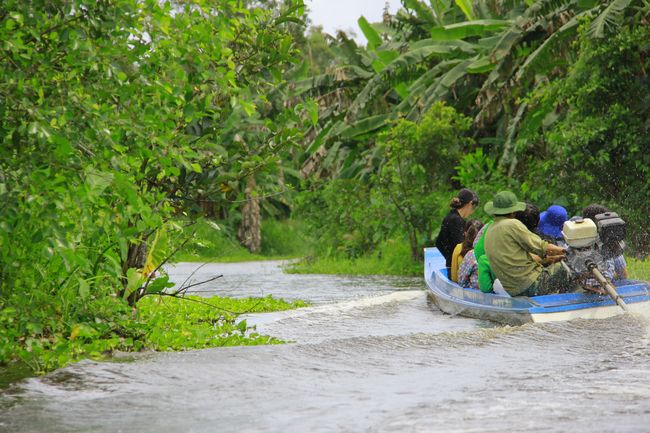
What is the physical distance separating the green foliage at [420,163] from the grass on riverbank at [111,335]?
33.1ft

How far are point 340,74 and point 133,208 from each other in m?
18.0

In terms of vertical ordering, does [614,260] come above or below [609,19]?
below

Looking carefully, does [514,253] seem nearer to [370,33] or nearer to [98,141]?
[98,141]

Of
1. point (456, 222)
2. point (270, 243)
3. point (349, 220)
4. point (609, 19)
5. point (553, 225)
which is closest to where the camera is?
point (553, 225)

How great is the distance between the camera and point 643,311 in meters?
9.69

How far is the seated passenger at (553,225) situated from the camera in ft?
35.5

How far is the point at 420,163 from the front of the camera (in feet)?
67.6

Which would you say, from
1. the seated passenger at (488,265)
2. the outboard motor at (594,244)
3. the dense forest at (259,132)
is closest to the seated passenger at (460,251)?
the seated passenger at (488,265)

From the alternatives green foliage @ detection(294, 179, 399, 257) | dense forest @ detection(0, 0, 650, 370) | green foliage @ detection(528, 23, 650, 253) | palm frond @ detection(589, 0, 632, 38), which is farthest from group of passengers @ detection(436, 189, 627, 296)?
green foliage @ detection(294, 179, 399, 257)

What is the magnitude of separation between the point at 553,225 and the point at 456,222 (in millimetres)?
1886

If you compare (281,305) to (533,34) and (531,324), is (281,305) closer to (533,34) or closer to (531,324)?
(531,324)

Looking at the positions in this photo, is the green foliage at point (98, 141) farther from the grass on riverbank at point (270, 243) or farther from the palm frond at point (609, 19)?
the grass on riverbank at point (270, 243)

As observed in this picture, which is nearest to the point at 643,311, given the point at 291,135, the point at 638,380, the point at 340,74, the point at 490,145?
the point at 638,380

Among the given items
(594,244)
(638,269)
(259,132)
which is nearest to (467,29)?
(638,269)
